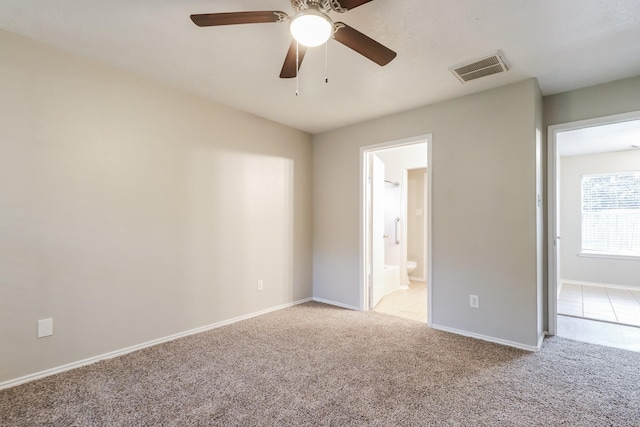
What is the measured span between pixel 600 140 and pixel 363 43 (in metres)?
4.70

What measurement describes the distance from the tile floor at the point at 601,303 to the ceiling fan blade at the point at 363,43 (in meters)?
3.97

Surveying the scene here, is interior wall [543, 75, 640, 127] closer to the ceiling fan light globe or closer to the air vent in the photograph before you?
the air vent

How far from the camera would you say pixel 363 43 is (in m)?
1.71

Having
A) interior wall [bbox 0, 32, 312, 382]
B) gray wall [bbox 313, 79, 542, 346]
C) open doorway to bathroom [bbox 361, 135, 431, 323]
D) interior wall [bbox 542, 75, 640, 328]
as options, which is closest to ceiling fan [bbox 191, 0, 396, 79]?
interior wall [bbox 0, 32, 312, 382]

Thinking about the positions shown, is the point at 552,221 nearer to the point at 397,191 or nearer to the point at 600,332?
the point at 600,332

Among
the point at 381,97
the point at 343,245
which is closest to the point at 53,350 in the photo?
the point at 343,245

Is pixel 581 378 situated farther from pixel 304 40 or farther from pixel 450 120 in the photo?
pixel 304 40

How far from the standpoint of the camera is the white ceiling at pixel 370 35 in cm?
182

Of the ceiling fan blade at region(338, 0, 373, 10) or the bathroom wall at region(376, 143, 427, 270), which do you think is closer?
the ceiling fan blade at region(338, 0, 373, 10)

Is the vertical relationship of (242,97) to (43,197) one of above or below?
above

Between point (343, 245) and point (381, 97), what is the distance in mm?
1941

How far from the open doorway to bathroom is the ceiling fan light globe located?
2.16 m

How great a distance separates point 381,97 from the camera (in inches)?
123

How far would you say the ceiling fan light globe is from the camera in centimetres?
145
